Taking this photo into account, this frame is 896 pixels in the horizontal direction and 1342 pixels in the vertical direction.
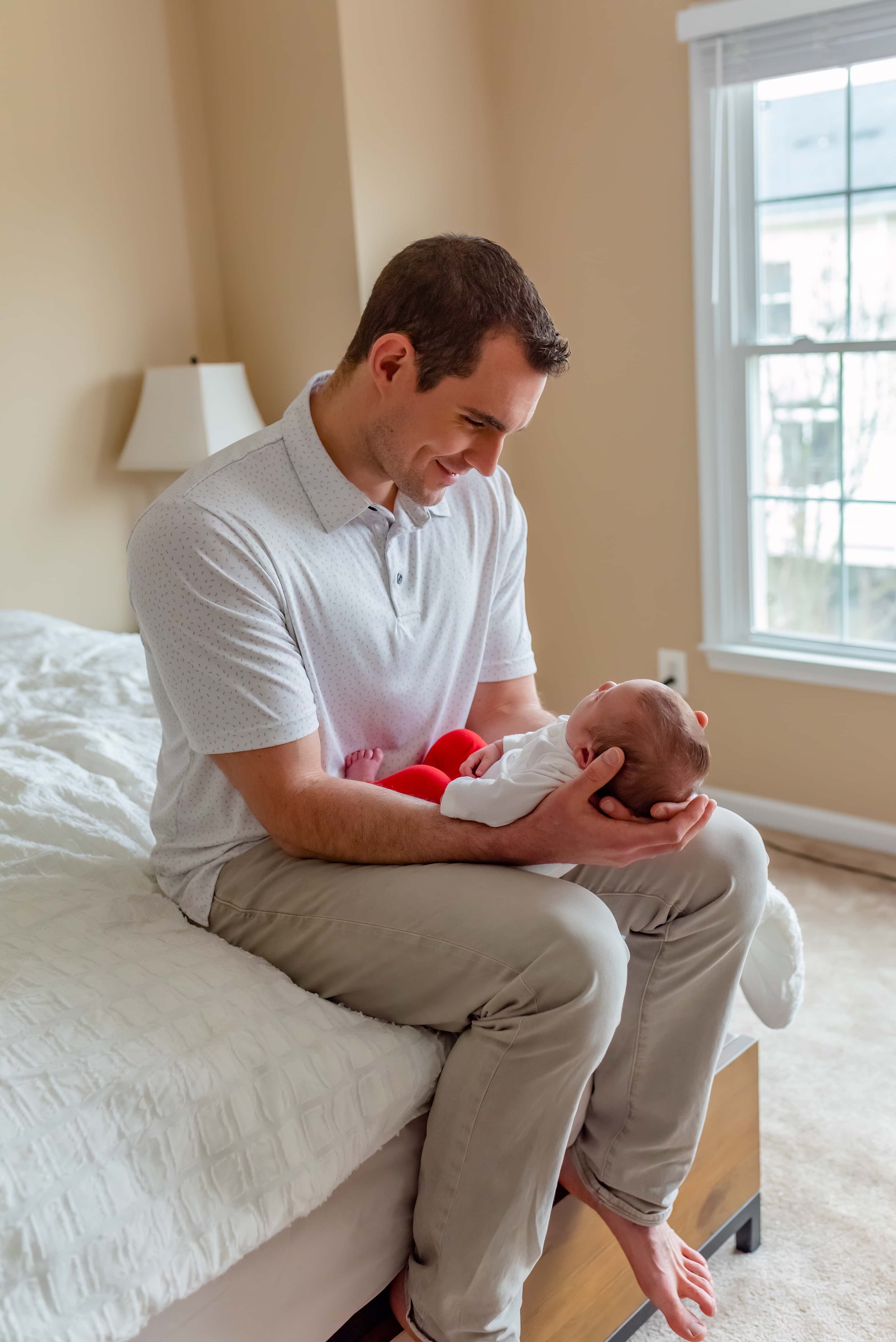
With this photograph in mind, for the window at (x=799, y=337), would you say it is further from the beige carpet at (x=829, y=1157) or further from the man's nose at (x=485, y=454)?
the man's nose at (x=485, y=454)

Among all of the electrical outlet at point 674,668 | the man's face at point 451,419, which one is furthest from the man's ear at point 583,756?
the electrical outlet at point 674,668

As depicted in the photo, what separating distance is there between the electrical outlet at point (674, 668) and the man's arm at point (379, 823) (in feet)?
6.52

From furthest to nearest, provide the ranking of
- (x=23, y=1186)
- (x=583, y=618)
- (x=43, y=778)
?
(x=583, y=618) < (x=43, y=778) < (x=23, y=1186)

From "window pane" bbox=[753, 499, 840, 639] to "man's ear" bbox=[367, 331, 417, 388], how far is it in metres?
1.81

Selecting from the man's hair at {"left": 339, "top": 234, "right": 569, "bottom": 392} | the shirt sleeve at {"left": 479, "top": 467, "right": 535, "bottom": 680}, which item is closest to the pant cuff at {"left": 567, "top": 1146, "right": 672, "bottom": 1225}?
the shirt sleeve at {"left": 479, "top": 467, "right": 535, "bottom": 680}

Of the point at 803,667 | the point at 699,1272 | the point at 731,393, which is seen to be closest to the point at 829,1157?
the point at 699,1272

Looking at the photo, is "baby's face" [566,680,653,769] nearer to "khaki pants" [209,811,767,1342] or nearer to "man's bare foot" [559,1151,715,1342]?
"khaki pants" [209,811,767,1342]

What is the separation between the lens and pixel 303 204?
3092 millimetres

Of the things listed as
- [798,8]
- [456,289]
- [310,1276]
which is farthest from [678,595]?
[310,1276]

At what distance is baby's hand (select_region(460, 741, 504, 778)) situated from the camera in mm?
1462

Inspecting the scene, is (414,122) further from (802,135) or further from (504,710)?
(504,710)

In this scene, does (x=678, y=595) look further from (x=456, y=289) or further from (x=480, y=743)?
(x=456, y=289)

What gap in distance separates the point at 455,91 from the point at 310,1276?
301cm

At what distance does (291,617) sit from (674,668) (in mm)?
2029
